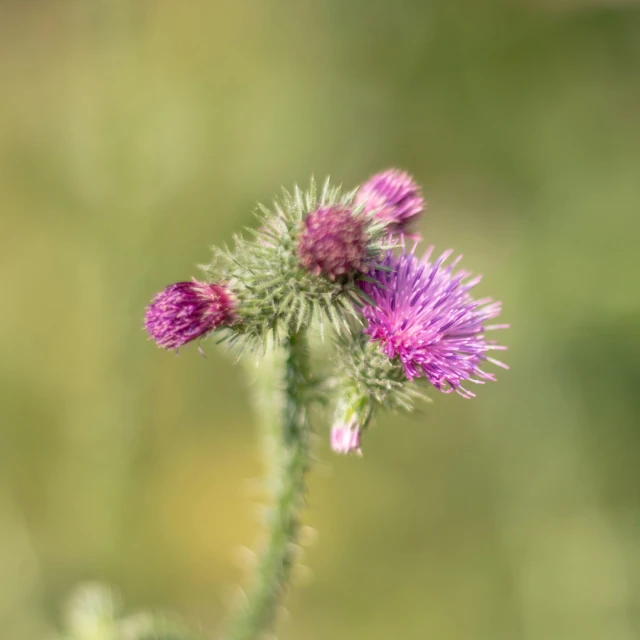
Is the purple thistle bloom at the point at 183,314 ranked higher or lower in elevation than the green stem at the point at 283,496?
higher

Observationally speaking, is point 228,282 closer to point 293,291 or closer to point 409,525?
point 293,291

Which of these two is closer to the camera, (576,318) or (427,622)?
(427,622)

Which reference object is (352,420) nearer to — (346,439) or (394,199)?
(346,439)

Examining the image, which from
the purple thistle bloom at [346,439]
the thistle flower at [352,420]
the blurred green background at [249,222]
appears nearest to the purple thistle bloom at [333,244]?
the thistle flower at [352,420]

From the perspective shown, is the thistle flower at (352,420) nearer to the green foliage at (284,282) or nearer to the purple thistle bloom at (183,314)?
the green foliage at (284,282)

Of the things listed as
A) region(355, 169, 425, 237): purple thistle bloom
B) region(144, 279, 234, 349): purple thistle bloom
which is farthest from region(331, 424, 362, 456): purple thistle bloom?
region(355, 169, 425, 237): purple thistle bloom

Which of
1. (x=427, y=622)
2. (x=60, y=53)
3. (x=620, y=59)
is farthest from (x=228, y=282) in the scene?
(x=620, y=59)
